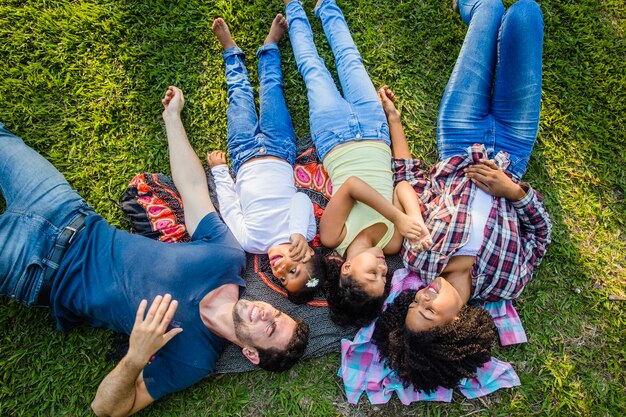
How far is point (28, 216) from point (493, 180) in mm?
3669

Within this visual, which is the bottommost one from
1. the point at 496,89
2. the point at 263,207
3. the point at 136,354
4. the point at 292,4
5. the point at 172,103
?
the point at 136,354

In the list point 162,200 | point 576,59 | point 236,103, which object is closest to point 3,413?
point 162,200

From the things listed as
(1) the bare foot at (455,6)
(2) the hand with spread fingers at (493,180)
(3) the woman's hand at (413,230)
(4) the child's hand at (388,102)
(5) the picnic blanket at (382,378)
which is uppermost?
(1) the bare foot at (455,6)

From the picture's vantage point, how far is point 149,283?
346cm

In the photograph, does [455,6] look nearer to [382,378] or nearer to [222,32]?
[222,32]

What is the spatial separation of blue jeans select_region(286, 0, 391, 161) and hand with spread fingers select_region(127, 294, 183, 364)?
1887mm

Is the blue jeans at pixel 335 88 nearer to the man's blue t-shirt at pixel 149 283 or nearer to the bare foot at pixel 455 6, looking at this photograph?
the bare foot at pixel 455 6

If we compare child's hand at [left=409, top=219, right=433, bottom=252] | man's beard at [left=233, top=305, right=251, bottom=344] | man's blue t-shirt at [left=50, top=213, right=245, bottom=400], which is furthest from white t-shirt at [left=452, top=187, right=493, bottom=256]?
man's blue t-shirt at [left=50, top=213, right=245, bottom=400]

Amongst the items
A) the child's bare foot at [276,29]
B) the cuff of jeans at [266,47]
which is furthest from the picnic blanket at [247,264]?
the child's bare foot at [276,29]

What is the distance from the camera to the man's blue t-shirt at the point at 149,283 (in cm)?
347

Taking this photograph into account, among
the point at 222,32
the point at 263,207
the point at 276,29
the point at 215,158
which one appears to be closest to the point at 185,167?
the point at 215,158

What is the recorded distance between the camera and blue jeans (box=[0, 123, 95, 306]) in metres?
3.35

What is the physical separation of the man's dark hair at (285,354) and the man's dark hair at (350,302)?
1.26 feet

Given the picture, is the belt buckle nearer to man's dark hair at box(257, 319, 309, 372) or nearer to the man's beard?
the man's beard
